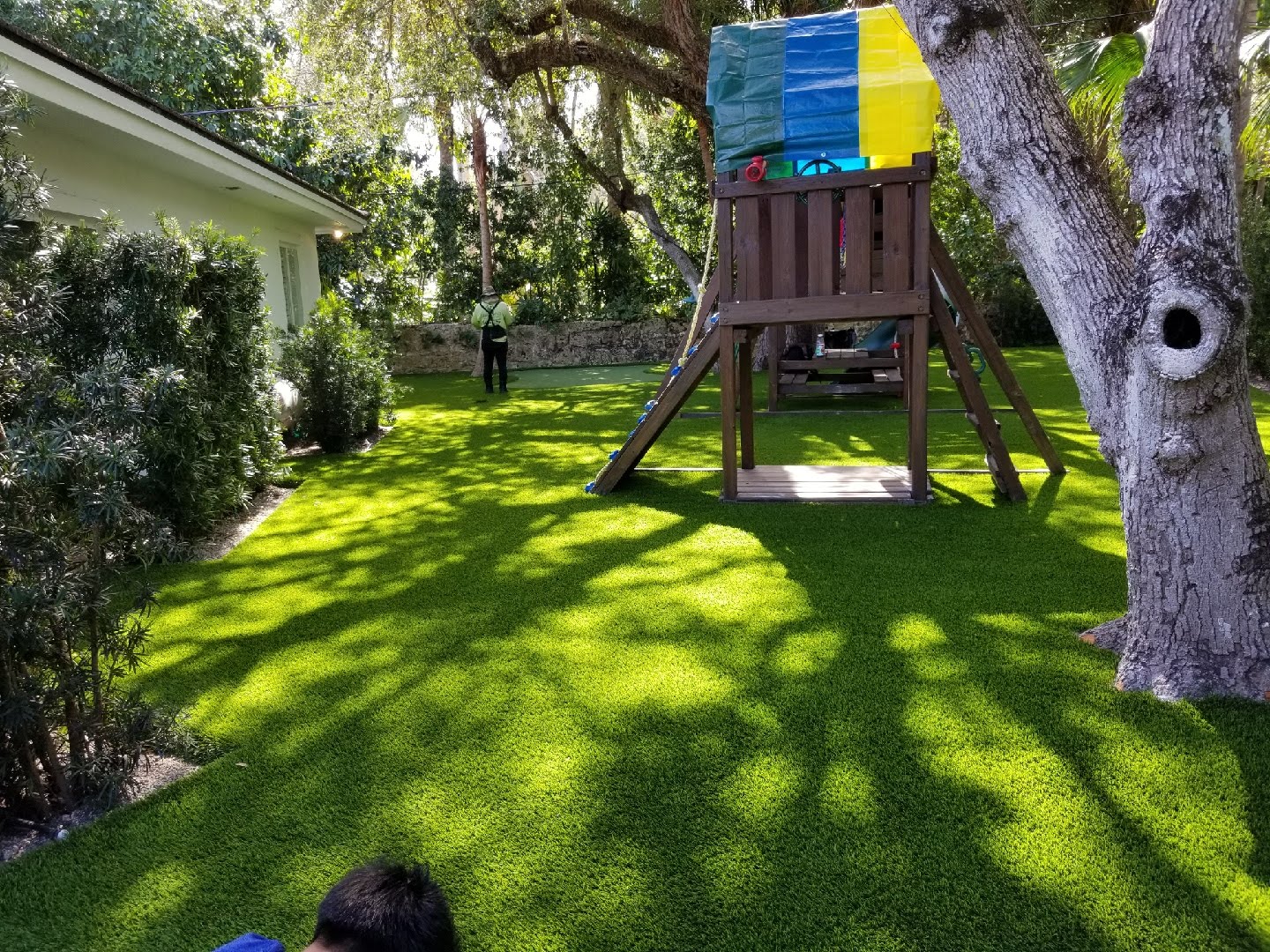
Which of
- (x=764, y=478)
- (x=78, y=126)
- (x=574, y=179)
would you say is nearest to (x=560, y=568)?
(x=764, y=478)

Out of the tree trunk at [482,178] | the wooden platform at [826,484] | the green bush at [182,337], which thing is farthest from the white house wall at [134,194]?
the tree trunk at [482,178]

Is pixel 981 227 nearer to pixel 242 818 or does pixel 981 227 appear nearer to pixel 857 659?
pixel 857 659

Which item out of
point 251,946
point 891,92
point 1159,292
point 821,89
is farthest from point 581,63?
point 251,946

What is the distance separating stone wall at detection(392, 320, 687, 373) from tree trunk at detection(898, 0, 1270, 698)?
53.3 feet

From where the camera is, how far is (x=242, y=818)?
2.68 meters

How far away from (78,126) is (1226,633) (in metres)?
7.68

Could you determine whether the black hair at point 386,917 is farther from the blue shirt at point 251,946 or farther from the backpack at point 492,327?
the backpack at point 492,327

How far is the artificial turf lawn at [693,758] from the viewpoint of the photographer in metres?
2.21

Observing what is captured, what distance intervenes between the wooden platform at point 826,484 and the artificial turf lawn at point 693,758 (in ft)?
2.41

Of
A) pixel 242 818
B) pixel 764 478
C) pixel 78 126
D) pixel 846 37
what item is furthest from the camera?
pixel 764 478

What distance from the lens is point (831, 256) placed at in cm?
590

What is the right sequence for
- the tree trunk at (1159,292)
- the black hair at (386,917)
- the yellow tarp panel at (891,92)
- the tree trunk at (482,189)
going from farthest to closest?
the tree trunk at (482,189) → the yellow tarp panel at (891,92) → the tree trunk at (1159,292) → the black hair at (386,917)

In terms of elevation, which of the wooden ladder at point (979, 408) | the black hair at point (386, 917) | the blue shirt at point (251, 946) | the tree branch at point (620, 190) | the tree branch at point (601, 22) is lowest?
the blue shirt at point (251, 946)

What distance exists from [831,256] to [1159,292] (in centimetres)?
324
